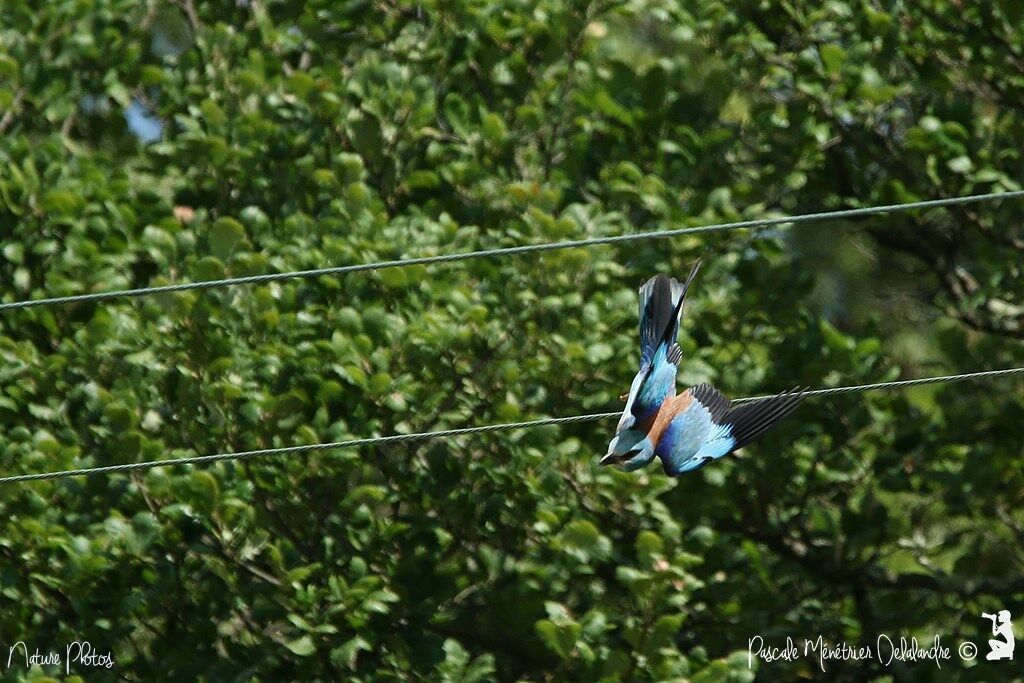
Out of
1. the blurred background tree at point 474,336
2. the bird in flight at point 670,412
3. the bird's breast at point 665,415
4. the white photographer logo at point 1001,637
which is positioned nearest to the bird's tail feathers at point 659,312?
the bird in flight at point 670,412

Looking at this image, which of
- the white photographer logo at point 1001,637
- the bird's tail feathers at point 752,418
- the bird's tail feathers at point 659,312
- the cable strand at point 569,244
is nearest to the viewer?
the cable strand at point 569,244

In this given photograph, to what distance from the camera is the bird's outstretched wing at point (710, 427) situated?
13.8 ft

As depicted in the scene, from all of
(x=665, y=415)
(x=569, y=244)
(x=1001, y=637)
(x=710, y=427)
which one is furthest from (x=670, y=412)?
(x=1001, y=637)

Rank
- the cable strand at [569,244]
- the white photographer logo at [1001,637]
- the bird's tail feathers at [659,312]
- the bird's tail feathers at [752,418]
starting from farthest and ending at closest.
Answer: the white photographer logo at [1001,637], the bird's tail feathers at [752,418], the bird's tail feathers at [659,312], the cable strand at [569,244]

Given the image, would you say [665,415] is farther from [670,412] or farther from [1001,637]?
[1001,637]

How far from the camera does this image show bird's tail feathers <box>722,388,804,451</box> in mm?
4258

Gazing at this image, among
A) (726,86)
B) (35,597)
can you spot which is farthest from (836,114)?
(35,597)

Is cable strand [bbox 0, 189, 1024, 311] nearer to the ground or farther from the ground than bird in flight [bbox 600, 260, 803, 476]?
farther from the ground

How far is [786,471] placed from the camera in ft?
19.5

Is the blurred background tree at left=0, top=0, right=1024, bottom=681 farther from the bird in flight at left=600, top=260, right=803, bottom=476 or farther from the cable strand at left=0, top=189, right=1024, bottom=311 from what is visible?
the bird in flight at left=600, top=260, right=803, bottom=476

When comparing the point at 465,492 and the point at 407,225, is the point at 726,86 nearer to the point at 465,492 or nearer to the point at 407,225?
the point at 407,225

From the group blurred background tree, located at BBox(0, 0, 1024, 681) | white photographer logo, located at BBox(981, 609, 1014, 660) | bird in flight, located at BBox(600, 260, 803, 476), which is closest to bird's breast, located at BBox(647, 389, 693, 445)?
bird in flight, located at BBox(600, 260, 803, 476)

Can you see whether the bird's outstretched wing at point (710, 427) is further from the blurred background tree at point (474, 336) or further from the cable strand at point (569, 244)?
the blurred background tree at point (474, 336)

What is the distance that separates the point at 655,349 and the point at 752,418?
1.30 ft
